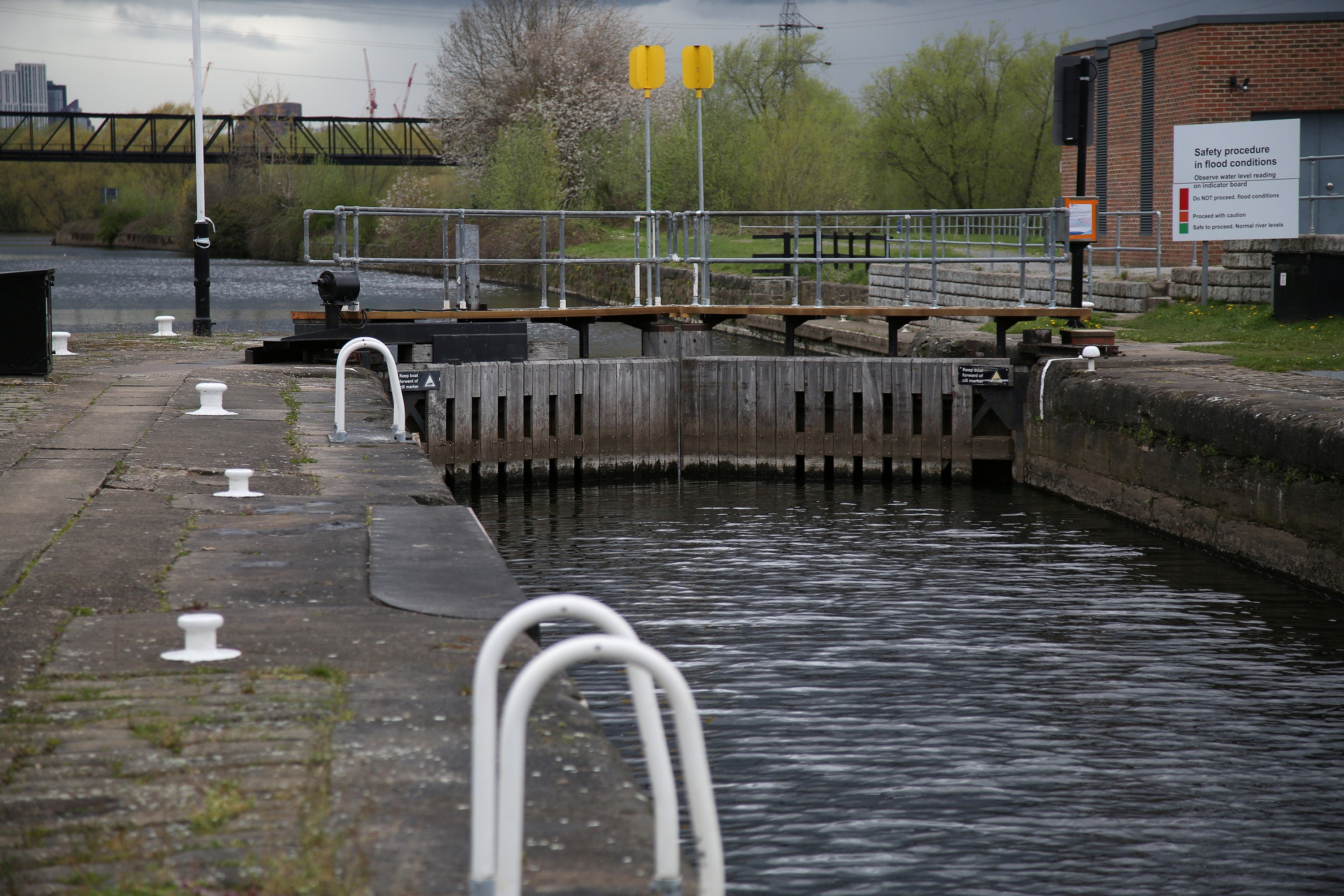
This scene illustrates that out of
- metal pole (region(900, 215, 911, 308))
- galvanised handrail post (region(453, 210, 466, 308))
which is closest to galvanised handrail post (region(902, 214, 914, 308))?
Answer: metal pole (region(900, 215, 911, 308))

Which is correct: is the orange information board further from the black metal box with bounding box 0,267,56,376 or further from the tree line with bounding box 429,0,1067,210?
the tree line with bounding box 429,0,1067,210

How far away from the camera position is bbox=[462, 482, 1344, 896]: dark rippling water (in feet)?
18.7

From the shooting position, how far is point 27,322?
13172 millimetres

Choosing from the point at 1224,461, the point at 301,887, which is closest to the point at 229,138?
the point at 1224,461

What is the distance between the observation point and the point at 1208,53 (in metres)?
25.2

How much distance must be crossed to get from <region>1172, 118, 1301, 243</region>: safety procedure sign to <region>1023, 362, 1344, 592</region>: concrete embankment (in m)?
6.08

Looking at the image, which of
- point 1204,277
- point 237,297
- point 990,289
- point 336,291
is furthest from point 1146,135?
point 237,297

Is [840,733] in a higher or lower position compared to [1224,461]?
lower

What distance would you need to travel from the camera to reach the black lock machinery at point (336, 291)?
14617 millimetres

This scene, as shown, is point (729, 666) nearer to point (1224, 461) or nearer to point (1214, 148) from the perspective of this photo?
point (1224, 461)

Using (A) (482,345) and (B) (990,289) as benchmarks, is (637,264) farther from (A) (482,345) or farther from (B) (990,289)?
(B) (990,289)

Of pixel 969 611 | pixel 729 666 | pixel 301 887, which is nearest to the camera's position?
pixel 301 887

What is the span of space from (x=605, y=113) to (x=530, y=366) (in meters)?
47.9

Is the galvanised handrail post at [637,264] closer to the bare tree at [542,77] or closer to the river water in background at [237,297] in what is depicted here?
the river water in background at [237,297]
